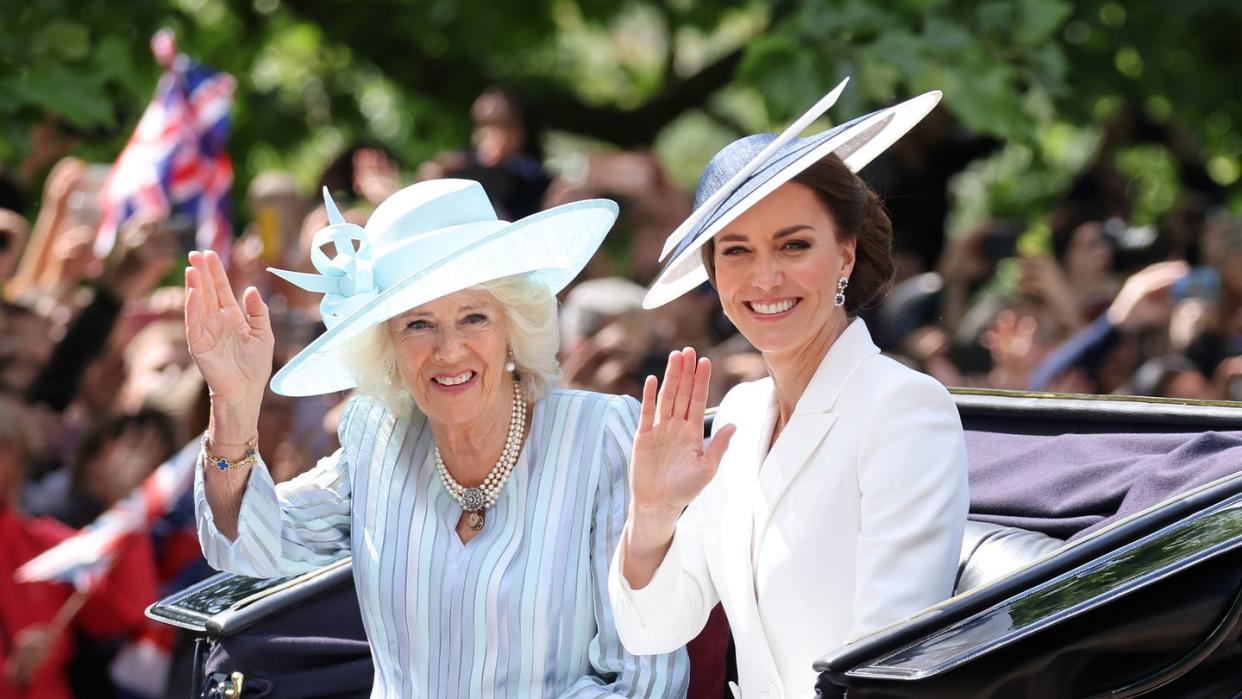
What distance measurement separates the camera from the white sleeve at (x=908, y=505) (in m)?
2.44

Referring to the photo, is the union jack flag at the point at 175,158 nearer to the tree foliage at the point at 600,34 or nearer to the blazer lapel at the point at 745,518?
the tree foliage at the point at 600,34

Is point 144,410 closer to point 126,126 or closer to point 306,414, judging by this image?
point 306,414

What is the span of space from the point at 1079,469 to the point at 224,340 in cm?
147

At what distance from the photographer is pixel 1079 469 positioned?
3000 millimetres

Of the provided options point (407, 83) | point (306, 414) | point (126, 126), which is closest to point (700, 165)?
point (407, 83)

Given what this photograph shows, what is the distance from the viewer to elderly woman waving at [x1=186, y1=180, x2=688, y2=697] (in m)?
2.89

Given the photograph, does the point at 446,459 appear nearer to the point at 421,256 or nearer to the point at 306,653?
the point at 421,256

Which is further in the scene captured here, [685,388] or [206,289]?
[206,289]

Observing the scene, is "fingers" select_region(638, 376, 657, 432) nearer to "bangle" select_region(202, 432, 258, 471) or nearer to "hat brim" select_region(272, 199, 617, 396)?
"hat brim" select_region(272, 199, 617, 396)

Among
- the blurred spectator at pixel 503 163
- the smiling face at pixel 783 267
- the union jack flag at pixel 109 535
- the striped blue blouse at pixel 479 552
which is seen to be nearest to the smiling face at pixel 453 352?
the striped blue blouse at pixel 479 552

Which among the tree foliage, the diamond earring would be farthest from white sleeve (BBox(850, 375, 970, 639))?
the tree foliage

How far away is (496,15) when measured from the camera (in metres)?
7.07

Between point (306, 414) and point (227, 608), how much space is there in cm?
217

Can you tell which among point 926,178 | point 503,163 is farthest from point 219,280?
point 926,178
